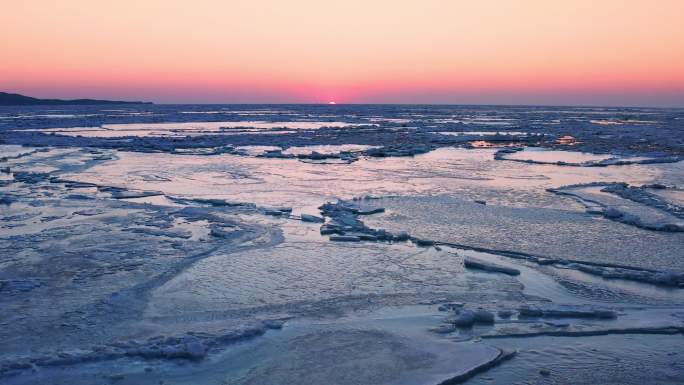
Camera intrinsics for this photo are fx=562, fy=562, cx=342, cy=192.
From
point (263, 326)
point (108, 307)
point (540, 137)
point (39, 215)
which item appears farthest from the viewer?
point (540, 137)

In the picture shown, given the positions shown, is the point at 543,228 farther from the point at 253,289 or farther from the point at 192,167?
the point at 192,167

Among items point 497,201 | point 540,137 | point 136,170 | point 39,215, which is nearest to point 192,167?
point 136,170

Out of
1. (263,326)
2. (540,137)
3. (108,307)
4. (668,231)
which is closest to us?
(263,326)

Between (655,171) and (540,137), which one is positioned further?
(540,137)

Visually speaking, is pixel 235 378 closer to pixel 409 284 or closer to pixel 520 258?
pixel 409 284

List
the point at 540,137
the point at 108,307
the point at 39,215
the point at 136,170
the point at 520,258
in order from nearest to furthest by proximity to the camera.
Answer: the point at 108,307, the point at 520,258, the point at 39,215, the point at 136,170, the point at 540,137

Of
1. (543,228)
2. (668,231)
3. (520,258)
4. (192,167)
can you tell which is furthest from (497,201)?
(192,167)
